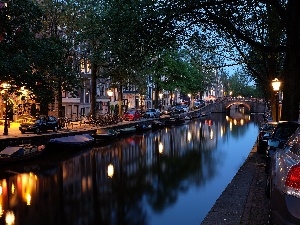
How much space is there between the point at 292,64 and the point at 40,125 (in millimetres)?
25847

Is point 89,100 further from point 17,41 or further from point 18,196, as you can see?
point 18,196

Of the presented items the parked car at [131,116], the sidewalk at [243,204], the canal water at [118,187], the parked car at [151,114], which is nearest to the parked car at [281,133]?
the sidewalk at [243,204]

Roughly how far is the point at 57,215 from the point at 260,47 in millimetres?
10097

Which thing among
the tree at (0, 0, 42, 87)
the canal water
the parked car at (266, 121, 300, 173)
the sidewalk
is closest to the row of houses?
the canal water

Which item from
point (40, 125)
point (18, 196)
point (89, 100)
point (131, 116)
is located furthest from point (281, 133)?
point (89, 100)

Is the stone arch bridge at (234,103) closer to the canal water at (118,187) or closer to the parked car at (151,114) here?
the parked car at (151,114)

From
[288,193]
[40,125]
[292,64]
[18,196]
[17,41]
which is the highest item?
[17,41]

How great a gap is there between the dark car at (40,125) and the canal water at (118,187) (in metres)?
5.44

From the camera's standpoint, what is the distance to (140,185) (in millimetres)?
21062

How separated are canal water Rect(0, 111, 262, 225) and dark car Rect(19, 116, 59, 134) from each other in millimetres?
5436

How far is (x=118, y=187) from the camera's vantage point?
20.4 meters

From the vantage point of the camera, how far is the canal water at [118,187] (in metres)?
15.1

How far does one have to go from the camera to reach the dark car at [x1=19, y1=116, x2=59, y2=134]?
114ft

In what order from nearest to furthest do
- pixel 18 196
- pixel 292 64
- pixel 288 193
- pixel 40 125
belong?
pixel 288 193, pixel 292 64, pixel 18 196, pixel 40 125
